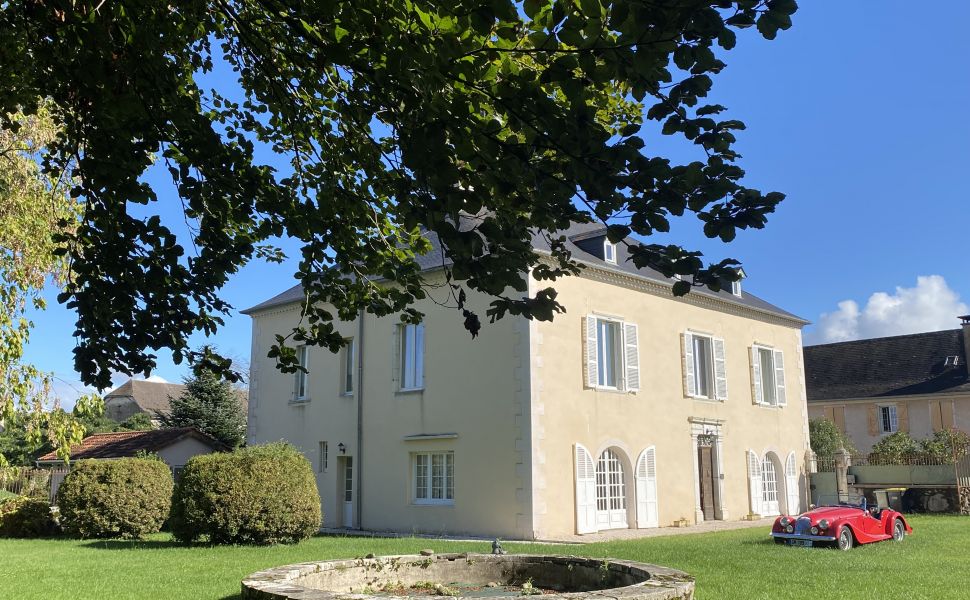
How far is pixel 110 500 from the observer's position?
54.2 feet

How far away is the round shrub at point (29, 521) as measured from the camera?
57.8ft

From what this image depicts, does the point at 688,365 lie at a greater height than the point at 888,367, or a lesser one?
lesser

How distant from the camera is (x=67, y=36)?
5.27m

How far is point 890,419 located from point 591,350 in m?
25.5

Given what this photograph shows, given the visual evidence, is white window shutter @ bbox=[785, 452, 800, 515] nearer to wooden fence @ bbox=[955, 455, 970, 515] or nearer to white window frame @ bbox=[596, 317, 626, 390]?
wooden fence @ bbox=[955, 455, 970, 515]

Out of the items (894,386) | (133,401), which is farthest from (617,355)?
(133,401)

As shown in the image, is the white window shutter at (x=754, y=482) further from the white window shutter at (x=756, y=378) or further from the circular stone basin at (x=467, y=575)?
the circular stone basin at (x=467, y=575)

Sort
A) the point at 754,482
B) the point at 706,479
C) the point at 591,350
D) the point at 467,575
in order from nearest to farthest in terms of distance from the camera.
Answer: the point at 467,575 < the point at 591,350 < the point at 706,479 < the point at 754,482

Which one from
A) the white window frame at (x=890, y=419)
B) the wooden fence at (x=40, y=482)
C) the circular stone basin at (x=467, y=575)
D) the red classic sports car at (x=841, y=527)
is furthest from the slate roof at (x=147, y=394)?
the circular stone basin at (x=467, y=575)

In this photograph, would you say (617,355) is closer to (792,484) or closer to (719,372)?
(719,372)

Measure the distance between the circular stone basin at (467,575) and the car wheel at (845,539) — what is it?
7453 millimetres

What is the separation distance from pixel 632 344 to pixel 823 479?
945 centimetres

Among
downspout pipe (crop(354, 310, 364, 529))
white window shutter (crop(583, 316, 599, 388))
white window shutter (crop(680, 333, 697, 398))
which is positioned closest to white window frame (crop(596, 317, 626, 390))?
white window shutter (crop(583, 316, 599, 388))

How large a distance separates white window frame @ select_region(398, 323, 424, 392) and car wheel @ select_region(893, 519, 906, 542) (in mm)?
10029
